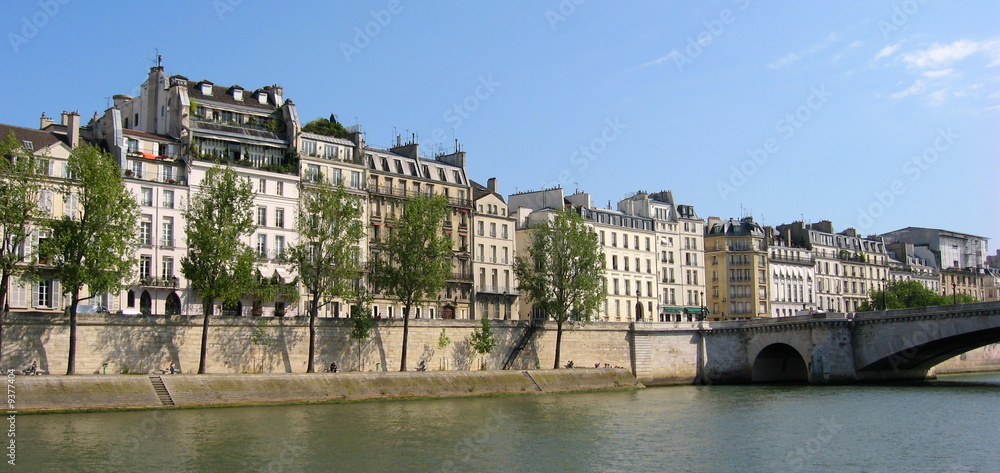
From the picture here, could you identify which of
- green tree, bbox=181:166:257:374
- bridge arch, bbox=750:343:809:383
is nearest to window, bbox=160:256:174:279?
green tree, bbox=181:166:257:374

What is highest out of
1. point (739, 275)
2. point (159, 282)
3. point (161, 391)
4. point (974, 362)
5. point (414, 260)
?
point (739, 275)

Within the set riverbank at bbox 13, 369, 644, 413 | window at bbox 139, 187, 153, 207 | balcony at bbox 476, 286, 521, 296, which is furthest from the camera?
balcony at bbox 476, 286, 521, 296

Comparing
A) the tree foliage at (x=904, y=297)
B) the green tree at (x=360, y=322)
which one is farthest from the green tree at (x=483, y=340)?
the tree foliage at (x=904, y=297)

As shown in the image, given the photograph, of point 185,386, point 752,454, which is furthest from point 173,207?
A: point 752,454

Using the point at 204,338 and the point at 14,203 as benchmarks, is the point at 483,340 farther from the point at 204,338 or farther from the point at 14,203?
the point at 14,203

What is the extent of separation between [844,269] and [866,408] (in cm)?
8105

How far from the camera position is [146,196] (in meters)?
67.8

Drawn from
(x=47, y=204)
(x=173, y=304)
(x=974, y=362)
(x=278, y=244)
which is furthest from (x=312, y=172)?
(x=974, y=362)

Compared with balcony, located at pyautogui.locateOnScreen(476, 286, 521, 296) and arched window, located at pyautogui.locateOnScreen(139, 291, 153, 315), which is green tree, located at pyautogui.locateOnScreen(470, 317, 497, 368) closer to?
balcony, located at pyautogui.locateOnScreen(476, 286, 521, 296)

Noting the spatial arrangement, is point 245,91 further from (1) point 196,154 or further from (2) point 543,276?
(2) point 543,276

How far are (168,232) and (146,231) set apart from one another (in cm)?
170

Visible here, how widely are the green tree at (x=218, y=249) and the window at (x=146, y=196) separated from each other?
6750 millimetres

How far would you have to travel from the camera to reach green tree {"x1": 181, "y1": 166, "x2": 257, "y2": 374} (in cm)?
5919

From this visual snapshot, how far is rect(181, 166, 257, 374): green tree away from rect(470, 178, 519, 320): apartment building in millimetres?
29970
